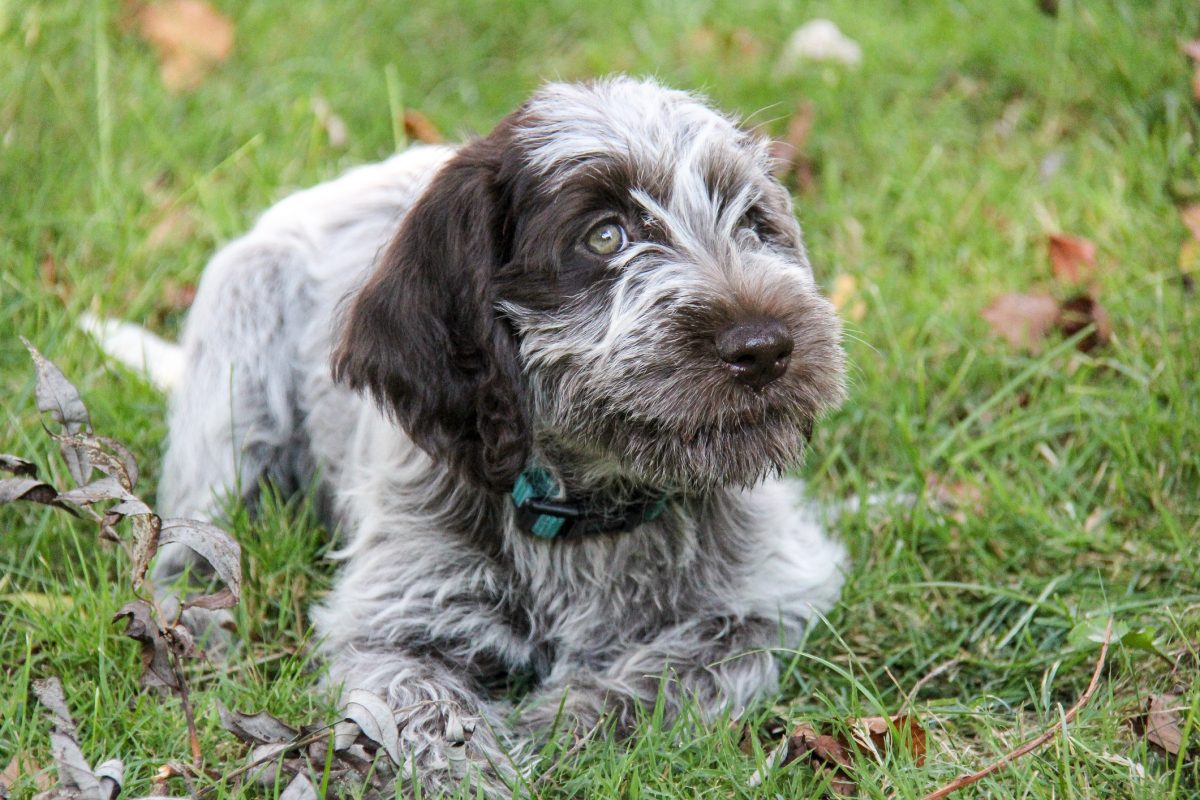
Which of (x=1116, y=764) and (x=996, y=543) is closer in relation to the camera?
(x=1116, y=764)

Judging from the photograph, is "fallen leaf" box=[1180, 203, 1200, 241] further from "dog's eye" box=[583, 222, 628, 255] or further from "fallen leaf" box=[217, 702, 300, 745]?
"fallen leaf" box=[217, 702, 300, 745]

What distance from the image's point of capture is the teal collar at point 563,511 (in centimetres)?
369

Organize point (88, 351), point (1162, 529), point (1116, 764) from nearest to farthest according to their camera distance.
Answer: point (1116, 764) < point (1162, 529) < point (88, 351)

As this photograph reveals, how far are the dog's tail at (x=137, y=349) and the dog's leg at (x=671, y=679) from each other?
2000mm

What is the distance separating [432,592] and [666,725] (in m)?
0.72

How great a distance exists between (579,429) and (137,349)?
7.38 ft

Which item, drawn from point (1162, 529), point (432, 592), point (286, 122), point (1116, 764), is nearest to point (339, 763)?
point (432, 592)

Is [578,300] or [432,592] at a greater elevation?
[578,300]

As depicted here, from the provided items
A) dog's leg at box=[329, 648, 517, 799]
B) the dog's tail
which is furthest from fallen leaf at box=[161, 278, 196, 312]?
dog's leg at box=[329, 648, 517, 799]

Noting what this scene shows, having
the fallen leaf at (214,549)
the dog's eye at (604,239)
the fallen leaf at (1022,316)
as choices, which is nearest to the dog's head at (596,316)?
the dog's eye at (604,239)

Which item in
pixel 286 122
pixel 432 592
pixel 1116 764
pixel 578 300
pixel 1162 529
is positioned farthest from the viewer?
pixel 286 122

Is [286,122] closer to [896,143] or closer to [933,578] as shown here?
[896,143]

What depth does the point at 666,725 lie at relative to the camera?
11.9 feet

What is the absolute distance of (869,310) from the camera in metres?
5.29
